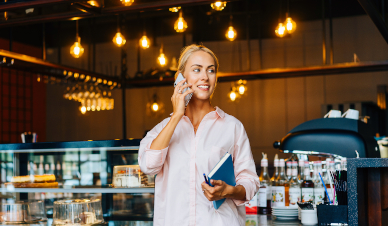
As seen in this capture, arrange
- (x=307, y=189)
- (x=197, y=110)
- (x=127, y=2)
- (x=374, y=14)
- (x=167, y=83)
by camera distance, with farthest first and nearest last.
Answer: (x=167, y=83) → (x=374, y=14) → (x=127, y=2) → (x=307, y=189) → (x=197, y=110)

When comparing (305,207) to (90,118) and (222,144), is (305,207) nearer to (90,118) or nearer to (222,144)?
(222,144)

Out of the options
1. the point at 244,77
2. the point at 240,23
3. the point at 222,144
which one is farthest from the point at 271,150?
the point at 222,144

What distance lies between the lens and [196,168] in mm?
1399

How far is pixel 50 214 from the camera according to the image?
8.61 ft

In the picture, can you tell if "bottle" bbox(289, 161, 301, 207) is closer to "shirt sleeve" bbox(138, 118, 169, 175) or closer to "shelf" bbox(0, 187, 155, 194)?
"shelf" bbox(0, 187, 155, 194)

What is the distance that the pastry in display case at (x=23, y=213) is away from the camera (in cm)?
249

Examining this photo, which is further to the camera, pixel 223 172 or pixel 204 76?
pixel 204 76

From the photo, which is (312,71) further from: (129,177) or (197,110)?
(197,110)

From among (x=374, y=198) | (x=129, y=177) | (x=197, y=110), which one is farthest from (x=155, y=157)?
(x=129, y=177)

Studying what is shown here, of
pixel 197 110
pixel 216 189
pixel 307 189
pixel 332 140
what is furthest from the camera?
pixel 332 140

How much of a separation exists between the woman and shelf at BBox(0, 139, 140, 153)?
2.42 feet

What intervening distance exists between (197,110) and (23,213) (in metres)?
1.63

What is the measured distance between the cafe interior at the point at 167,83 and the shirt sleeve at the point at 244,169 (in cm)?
39

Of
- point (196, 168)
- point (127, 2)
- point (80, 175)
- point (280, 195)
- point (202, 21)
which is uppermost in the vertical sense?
point (202, 21)
